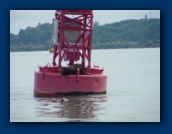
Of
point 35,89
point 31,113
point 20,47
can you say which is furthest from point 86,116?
point 35,89

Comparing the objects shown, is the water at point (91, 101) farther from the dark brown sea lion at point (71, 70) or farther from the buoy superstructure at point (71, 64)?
the dark brown sea lion at point (71, 70)

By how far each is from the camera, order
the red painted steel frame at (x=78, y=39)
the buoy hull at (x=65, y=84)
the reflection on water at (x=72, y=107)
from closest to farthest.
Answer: the reflection on water at (x=72, y=107)
the buoy hull at (x=65, y=84)
the red painted steel frame at (x=78, y=39)

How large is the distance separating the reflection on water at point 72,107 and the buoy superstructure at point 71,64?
23 cm

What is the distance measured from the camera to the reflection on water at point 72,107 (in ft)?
37.6

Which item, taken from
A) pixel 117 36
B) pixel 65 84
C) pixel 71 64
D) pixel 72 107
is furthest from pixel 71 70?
pixel 117 36

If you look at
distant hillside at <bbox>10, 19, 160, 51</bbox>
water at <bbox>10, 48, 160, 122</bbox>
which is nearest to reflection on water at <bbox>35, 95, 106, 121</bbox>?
water at <bbox>10, 48, 160, 122</bbox>

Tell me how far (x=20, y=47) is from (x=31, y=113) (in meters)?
1.61

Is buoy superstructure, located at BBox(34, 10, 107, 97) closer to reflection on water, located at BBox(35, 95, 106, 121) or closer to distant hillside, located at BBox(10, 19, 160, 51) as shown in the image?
reflection on water, located at BBox(35, 95, 106, 121)

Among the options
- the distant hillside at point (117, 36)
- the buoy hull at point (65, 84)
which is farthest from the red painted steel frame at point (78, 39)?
the distant hillside at point (117, 36)

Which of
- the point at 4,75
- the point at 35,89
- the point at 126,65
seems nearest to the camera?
the point at 4,75

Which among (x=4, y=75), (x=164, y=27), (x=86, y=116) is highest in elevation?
(x=164, y=27)

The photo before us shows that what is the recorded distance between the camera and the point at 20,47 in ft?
33.9

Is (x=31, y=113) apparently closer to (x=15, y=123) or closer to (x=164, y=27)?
(x=15, y=123)

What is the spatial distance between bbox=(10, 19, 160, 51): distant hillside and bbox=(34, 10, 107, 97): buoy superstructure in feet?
5.92
